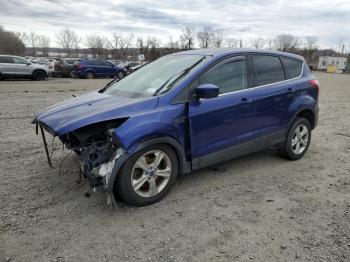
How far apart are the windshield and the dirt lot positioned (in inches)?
51.5

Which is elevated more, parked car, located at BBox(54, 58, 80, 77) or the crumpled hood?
parked car, located at BBox(54, 58, 80, 77)

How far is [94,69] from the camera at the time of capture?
23.4 metres

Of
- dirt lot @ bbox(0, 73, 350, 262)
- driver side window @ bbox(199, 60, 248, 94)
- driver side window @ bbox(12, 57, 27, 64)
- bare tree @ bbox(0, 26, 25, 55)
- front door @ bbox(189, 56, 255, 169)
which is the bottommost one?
dirt lot @ bbox(0, 73, 350, 262)

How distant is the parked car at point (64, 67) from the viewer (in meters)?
22.8

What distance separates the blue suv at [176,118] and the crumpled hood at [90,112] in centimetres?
1

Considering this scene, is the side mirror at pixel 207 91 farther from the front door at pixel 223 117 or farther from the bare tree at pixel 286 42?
the bare tree at pixel 286 42

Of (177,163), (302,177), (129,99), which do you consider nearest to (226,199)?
(177,163)

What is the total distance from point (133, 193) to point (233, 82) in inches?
76.1

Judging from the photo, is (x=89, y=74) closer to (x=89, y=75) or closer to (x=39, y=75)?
(x=89, y=75)

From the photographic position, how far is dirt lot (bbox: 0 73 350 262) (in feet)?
9.03

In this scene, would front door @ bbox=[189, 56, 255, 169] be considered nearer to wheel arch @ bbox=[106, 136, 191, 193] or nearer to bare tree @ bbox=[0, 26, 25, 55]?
wheel arch @ bbox=[106, 136, 191, 193]

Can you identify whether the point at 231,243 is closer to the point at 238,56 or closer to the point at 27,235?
the point at 27,235

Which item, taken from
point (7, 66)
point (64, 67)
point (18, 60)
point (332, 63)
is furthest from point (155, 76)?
point (332, 63)

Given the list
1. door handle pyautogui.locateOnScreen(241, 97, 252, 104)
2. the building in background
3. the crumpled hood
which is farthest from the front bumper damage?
the building in background
